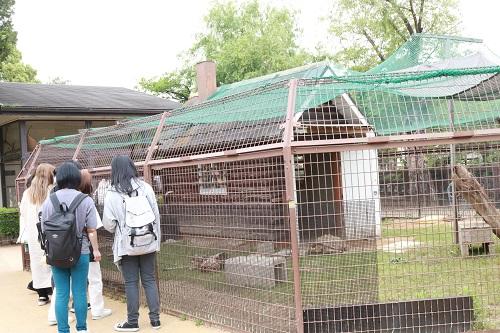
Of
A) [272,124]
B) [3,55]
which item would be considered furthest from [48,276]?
[3,55]

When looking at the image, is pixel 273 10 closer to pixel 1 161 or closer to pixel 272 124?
pixel 1 161

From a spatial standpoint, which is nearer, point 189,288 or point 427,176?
point 427,176

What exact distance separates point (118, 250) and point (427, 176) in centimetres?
305

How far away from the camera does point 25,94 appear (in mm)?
16672

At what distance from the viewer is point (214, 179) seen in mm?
5582

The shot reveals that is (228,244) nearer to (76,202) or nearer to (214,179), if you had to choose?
(214,179)

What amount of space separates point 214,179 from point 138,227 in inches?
37.5

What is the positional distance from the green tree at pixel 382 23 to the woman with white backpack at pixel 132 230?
2398 centimetres

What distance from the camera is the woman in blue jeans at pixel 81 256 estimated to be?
197 inches

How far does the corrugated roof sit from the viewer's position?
15.1 metres

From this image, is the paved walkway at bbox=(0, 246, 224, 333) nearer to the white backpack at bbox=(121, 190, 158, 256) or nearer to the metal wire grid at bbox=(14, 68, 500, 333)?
the metal wire grid at bbox=(14, 68, 500, 333)

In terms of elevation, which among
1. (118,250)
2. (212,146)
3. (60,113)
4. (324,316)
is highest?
(60,113)

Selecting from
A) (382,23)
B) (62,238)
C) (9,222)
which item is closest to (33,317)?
(62,238)

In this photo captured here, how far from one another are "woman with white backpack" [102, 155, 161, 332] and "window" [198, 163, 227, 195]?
61cm
